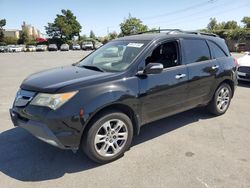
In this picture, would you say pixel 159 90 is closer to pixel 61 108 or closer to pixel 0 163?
pixel 61 108

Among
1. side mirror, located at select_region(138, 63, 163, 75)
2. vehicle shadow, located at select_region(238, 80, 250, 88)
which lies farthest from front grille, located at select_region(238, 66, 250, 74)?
side mirror, located at select_region(138, 63, 163, 75)

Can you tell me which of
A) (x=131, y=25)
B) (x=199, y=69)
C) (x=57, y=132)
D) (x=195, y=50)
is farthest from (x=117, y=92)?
(x=131, y=25)

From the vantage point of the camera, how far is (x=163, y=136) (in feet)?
14.9

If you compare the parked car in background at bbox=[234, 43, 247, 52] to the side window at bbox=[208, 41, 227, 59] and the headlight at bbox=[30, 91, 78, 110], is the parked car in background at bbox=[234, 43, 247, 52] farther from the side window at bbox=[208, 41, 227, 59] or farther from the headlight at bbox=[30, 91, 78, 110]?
the headlight at bbox=[30, 91, 78, 110]

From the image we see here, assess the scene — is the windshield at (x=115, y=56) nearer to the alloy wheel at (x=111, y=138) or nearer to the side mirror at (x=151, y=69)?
the side mirror at (x=151, y=69)

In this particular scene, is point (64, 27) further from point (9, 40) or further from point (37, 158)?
point (37, 158)

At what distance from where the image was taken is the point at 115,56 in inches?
177

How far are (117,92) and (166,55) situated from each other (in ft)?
4.48

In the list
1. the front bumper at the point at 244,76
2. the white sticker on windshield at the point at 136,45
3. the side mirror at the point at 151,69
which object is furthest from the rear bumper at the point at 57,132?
the front bumper at the point at 244,76

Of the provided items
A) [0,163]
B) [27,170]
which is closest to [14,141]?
[0,163]

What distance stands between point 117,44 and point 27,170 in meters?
2.62

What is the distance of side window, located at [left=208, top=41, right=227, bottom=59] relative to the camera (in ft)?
17.3

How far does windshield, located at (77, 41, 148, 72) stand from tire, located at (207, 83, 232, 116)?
213 cm

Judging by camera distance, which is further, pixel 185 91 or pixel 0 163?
pixel 185 91
